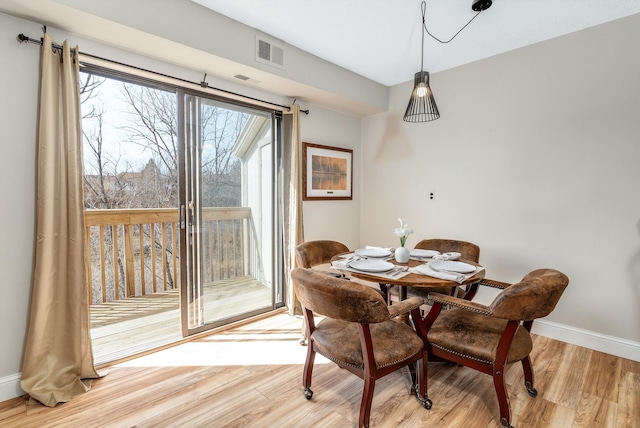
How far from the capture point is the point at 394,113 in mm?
3648

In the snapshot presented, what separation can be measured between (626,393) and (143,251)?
444 cm

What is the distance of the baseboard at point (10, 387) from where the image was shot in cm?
180

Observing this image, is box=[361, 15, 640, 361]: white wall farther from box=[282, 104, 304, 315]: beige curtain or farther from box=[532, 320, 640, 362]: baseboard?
box=[282, 104, 304, 315]: beige curtain

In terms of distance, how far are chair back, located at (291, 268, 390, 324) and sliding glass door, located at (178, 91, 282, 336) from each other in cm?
151

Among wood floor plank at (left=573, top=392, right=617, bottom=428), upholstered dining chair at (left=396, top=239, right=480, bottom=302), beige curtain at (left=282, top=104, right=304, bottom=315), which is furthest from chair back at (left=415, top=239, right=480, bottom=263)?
beige curtain at (left=282, top=104, right=304, bottom=315)

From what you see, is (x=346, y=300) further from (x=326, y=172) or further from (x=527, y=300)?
(x=326, y=172)

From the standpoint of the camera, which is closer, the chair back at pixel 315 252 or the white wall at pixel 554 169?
the white wall at pixel 554 169

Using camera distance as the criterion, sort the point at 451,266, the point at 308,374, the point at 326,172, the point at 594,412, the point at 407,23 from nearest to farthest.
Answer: the point at 594,412, the point at 308,374, the point at 451,266, the point at 407,23, the point at 326,172

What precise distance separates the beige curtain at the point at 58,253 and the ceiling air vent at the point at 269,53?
124cm

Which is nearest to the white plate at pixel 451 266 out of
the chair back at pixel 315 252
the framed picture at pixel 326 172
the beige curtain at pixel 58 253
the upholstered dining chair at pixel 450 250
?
the upholstered dining chair at pixel 450 250

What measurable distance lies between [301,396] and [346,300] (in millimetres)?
897

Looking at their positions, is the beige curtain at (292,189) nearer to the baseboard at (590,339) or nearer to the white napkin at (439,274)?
the white napkin at (439,274)

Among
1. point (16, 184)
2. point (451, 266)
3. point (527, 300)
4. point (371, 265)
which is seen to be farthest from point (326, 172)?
point (16, 184)

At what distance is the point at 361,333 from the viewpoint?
149cm
